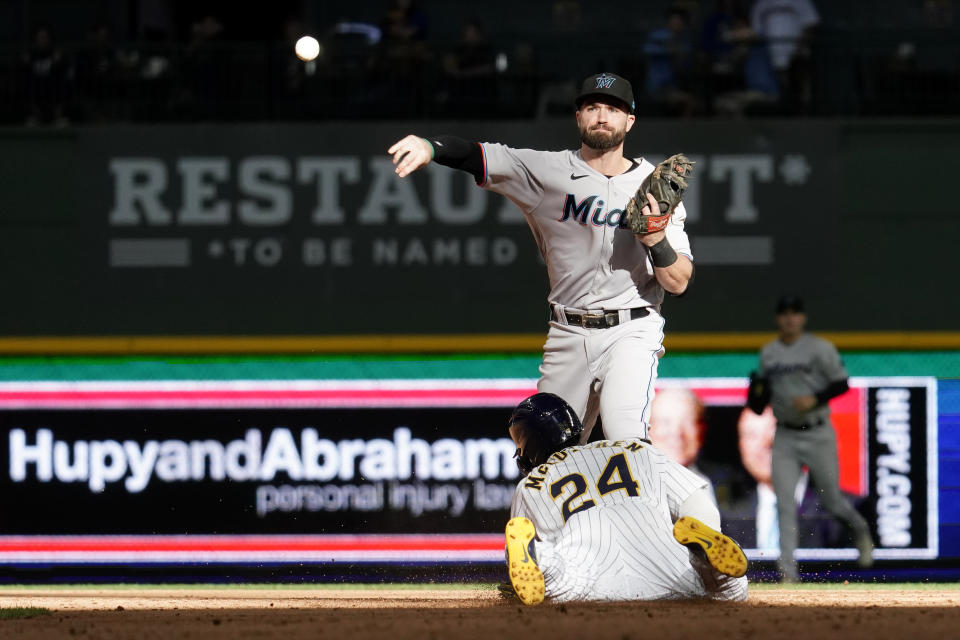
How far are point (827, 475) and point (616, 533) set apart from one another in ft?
11.9

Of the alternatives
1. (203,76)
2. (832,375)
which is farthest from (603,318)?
(203,76)

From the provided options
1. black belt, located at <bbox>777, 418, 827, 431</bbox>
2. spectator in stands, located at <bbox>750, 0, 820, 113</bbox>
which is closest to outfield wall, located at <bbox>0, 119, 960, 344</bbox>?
spectator in stands, located at <bbox>750, 0, 820, 113</bbox>

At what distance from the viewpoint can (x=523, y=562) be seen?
4.13 metres

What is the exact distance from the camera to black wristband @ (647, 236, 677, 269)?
4.80 m

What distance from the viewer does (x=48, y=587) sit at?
24.2ft

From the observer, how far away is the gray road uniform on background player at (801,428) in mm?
7438

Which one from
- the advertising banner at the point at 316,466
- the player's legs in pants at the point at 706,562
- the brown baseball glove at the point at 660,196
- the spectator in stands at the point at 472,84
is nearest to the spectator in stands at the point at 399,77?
the spectator in stands at the point at 472,84

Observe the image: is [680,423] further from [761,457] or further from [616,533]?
[616,533]

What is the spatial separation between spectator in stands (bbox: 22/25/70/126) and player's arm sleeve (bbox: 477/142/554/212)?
7641mm

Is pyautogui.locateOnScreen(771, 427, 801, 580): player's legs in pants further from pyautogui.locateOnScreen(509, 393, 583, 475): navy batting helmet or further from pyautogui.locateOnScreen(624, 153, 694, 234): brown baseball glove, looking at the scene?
pyautogui.locateOnScreen(509, 393, 583, 475): navy batting helmet

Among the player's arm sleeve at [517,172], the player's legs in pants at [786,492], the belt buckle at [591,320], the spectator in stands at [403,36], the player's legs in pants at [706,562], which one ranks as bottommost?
the player's legs in pants at [786,492]

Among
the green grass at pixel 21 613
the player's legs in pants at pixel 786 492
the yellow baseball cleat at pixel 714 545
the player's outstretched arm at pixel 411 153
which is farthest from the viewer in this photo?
the player's legs in pants at pixel 786 492

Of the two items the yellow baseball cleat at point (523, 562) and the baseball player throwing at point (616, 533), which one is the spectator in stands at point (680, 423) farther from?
the yellow baseball cleat at point (523, 562)

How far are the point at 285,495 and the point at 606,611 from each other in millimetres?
3833
